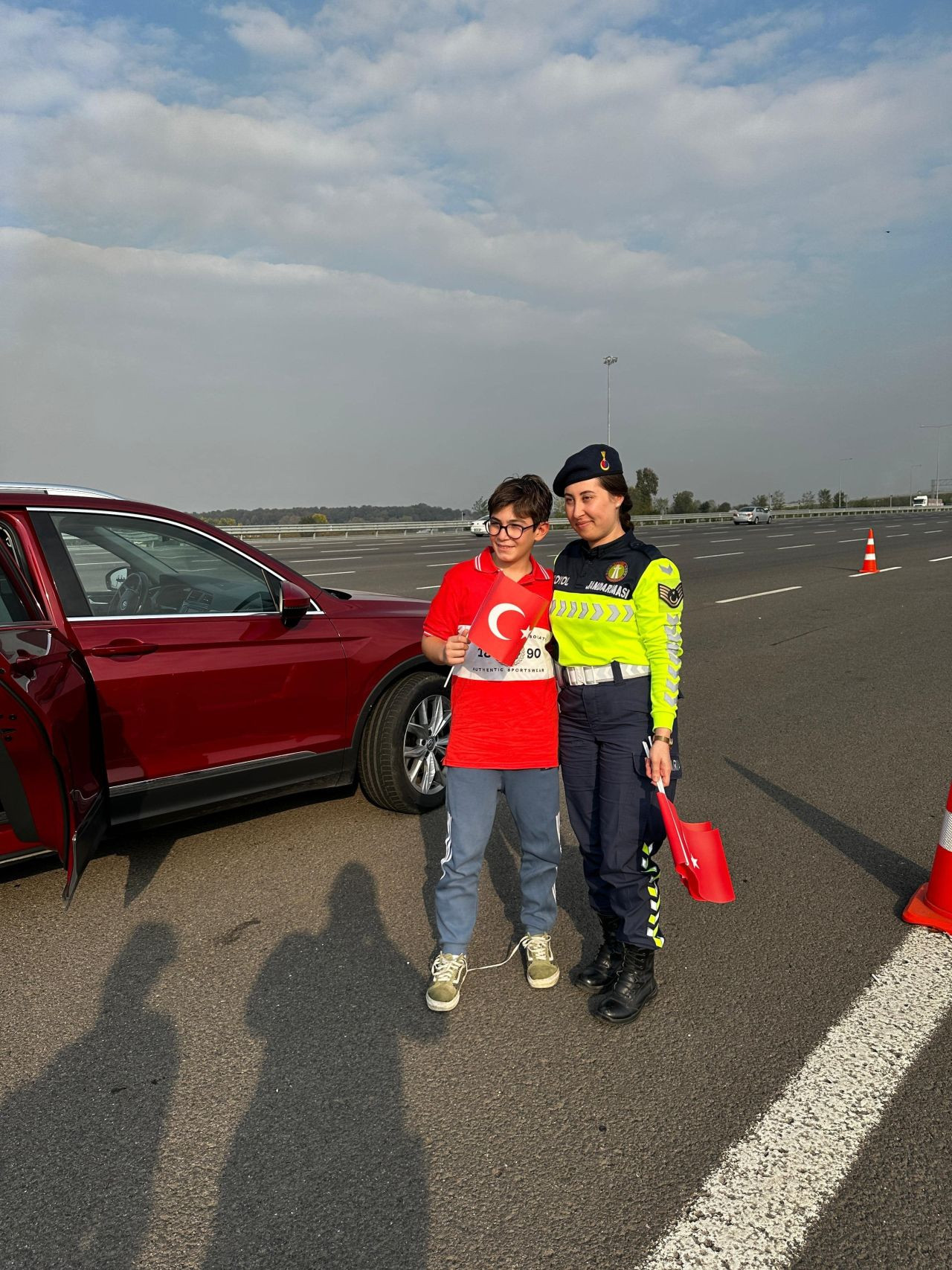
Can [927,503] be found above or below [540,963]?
below

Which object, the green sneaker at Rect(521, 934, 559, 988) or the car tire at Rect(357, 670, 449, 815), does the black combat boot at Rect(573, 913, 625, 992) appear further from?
the car tire at Rect(357, 670, 449, 815)

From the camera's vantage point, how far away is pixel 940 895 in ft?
10.7

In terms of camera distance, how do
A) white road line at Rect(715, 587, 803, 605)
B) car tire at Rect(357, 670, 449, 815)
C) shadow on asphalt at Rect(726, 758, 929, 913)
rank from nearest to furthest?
shadow on asphalt at Rect(726, 758, 929, 913) → car tire at Rect(357, 670, 449, 815) → white road line at Rect(715, 587, 803, 605)

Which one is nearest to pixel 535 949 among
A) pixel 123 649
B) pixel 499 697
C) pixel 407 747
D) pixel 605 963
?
pixel 605 963

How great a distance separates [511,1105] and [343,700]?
A: 2167 millimetres

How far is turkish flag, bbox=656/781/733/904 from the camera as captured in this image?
103 inches

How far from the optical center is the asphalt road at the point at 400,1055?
6.44 ft

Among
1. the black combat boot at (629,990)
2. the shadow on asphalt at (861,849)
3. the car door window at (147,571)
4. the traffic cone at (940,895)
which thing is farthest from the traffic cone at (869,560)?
the black combat boot at (629,990)

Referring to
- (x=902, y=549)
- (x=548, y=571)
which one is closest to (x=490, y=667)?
(x=548, y=571)

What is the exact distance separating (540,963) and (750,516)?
2242 inches

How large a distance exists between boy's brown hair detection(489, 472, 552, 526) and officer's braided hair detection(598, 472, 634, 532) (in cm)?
18

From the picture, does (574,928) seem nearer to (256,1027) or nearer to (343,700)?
(256,1027)

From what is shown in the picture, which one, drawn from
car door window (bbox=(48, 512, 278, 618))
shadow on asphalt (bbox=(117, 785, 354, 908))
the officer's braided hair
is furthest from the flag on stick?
car door window (bbox=(48, 512, 278, 618))

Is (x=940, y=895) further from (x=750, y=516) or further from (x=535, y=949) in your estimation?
(x=750, y=516)
